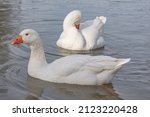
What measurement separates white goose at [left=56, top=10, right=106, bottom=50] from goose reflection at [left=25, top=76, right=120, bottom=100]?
2.93 meters

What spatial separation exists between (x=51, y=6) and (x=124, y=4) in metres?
2.87

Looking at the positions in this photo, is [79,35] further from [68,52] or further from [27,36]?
[27,36]

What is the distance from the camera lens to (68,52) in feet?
39.9

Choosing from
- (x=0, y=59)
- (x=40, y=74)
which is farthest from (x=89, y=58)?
(x=0, y=59)

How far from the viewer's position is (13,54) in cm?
1121

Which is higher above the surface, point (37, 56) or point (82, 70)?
point (37, 56)

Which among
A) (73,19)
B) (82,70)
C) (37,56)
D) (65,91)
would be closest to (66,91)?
(65,91)

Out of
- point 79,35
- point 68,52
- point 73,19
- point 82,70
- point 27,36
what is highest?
point 27,36

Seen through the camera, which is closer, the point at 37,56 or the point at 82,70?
the point at 82,70

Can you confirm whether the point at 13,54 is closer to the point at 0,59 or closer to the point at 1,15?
the point at 0,59

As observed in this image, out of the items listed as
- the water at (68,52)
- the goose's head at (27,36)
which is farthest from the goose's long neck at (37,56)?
the water at (68,52)

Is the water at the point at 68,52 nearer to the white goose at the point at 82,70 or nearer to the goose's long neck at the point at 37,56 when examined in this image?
the white goose at the point at 82,70

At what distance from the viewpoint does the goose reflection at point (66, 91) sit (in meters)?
8.78

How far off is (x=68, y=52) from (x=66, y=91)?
3.25 metres
